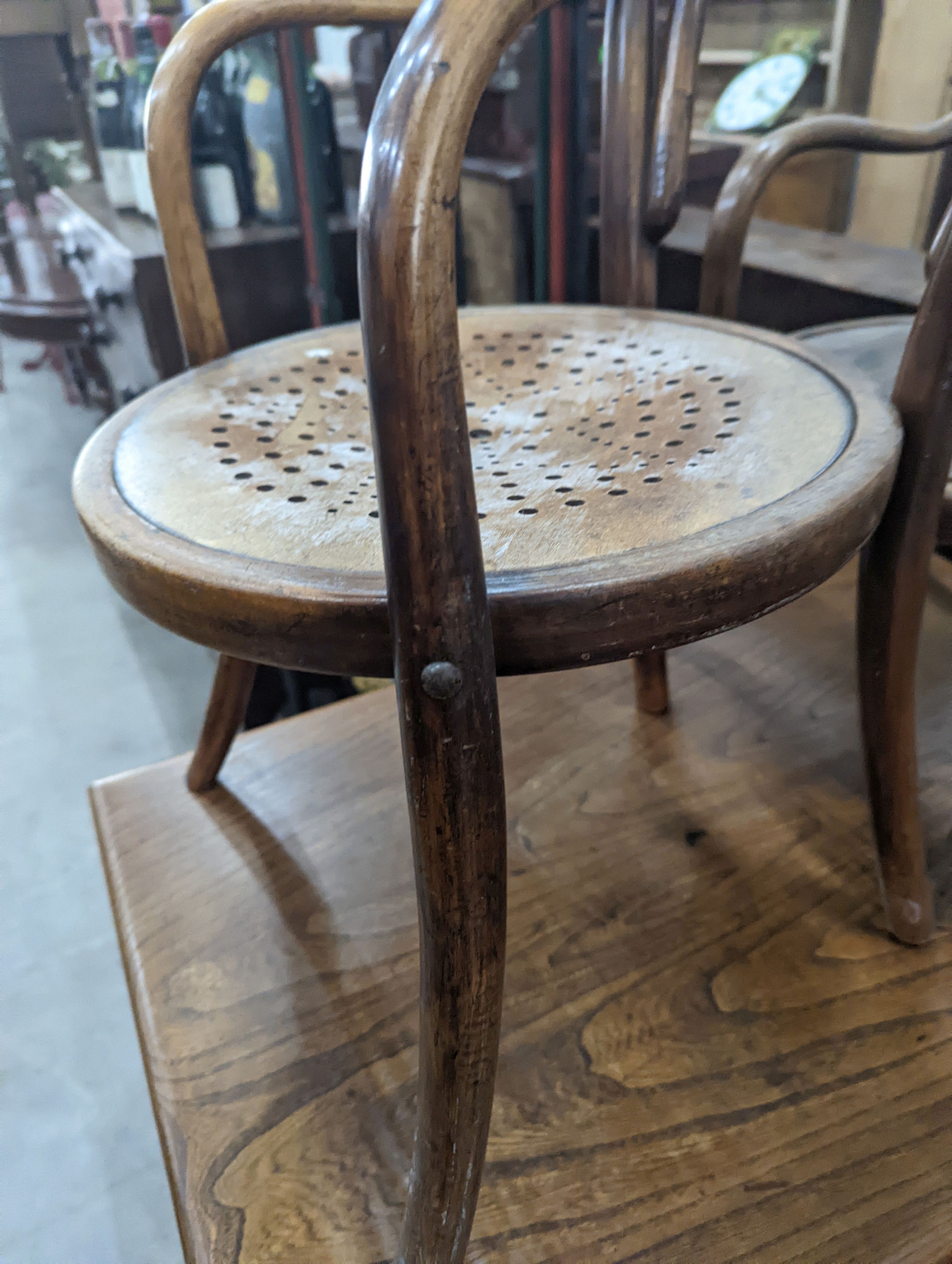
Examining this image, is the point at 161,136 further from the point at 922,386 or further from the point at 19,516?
the point at 19,516

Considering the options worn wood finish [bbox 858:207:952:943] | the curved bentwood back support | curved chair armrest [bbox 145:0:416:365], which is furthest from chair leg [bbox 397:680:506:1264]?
the curved bentwood back support

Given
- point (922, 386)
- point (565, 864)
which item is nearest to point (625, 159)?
point (922, 386)

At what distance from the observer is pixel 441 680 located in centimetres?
33

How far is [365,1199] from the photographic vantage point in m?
0.55

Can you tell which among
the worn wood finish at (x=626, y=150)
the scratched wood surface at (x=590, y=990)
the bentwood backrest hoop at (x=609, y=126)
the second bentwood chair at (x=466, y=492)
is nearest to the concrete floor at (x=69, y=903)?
the scratched wood surface at (x=590, y=990)

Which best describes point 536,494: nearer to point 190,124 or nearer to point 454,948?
point 454,948

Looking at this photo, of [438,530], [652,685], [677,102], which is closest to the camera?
[438,530]

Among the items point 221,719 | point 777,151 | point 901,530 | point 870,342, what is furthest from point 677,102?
point 221,719

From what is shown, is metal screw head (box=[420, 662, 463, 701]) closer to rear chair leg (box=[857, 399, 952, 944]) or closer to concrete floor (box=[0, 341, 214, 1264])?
rear chair leg (box=[857, 399, 952, 944])

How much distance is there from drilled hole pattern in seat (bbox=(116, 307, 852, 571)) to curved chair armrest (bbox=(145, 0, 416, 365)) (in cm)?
4

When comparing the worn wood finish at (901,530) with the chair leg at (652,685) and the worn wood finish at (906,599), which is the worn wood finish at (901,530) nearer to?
the worn wood finish at (906,599)

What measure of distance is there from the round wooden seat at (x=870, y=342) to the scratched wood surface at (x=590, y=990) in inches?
14.1

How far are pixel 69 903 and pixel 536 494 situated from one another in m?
1.12

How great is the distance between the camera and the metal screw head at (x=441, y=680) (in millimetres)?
332
